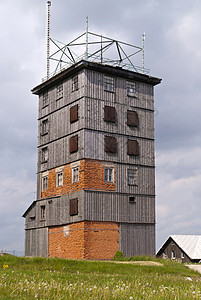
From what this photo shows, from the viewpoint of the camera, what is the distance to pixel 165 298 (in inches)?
522

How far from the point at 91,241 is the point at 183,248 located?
107ft

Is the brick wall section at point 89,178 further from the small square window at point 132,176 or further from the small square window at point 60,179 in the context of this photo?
the small square window at point 132,176

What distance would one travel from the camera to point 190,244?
7294cm

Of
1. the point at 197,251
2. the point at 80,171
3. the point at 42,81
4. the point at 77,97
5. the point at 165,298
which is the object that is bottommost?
the point at 197,251

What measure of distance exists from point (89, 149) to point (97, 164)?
1.72 m

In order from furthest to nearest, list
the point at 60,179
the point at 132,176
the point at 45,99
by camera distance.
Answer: the point at 45,99 → the point at 60,179 → the point at 132,176

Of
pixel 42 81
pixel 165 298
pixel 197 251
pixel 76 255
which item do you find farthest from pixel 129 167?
pixel 165 298

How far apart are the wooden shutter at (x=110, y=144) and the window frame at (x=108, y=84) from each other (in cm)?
526

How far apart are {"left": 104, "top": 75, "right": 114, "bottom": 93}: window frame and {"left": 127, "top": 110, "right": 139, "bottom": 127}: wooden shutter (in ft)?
10.3

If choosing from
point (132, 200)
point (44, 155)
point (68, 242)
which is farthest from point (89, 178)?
point (44, 155)

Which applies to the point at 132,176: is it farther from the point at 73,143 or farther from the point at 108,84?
the point at 108,84

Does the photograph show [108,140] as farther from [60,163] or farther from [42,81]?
[42,81]

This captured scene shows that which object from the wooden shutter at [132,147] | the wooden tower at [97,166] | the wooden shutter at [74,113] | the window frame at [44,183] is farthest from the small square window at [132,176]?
the window frame at [44,183]

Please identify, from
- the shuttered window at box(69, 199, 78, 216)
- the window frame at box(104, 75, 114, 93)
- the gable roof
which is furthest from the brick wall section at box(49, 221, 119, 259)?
the gable roof
